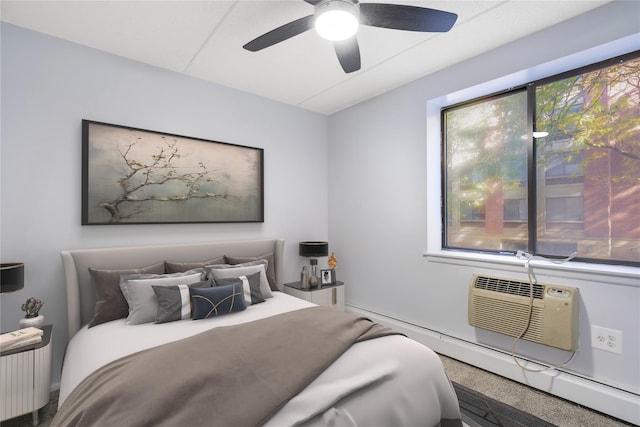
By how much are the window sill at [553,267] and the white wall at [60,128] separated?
2.30 meters

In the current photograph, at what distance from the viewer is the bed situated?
120 cm

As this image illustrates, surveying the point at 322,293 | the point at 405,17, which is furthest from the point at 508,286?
the point at 405,17

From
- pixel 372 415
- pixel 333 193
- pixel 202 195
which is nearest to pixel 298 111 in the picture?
pixel 333 193

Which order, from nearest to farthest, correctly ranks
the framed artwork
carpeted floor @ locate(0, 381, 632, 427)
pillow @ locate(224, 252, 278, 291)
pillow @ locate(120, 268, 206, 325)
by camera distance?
carpeted floor @ locate(0, 381, 632, 427)
pillow @ locate(120, 268, 206, 325)
the framed artwork
pillow @ locate(224, 252, 278, 291)

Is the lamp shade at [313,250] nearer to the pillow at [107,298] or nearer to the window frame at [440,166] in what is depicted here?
the window frame at [440,166]

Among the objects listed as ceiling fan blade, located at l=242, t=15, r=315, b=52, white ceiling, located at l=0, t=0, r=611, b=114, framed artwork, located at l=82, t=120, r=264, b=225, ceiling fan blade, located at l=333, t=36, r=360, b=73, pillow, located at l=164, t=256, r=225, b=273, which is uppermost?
white ceiling, located at l=0, t=0, r=611, b=114

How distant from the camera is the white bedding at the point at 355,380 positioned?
4.08 ft

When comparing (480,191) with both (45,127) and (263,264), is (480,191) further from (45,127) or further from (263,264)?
(45,127)

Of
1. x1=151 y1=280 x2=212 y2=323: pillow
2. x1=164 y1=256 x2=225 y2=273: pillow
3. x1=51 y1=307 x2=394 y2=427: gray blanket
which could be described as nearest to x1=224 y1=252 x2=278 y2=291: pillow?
x1=164 y1=256 x2=225 y2=273: pillow

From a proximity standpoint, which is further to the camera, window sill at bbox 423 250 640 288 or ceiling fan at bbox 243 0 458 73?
window sill at bbox 423 250 640 288

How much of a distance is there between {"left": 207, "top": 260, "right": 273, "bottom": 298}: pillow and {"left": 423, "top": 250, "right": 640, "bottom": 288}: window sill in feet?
5.28

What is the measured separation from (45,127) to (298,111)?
8.04 feet

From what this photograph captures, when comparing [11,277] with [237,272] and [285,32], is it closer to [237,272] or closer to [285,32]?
[237,272]

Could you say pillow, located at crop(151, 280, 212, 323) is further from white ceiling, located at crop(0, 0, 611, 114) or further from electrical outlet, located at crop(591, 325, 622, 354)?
electrical outlet, located at crop(591, 325, 622, 354)
